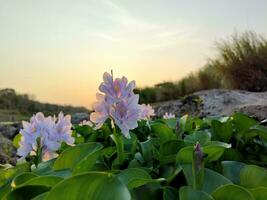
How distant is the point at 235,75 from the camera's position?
859 centimetres

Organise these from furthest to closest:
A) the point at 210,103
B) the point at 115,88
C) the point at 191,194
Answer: the point at 210,103 < the point at 115,88 < the point at 191,194

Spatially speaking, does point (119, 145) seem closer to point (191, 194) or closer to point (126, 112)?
point (126, 112)

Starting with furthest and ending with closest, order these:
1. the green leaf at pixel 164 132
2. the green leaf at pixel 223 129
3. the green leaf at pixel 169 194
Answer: the green leaf at pixel 223 129
the green leaf at pixel 164 132
the green leaf at pixel 169 194

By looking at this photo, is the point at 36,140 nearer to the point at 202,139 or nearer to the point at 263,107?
the point at 202,139

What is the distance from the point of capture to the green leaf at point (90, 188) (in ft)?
2.78

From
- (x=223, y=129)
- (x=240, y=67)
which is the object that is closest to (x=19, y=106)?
(x=240, y=67)

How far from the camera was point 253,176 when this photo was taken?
1.30m

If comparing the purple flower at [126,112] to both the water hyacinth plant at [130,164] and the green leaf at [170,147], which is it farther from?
the green leaf at [170,147]

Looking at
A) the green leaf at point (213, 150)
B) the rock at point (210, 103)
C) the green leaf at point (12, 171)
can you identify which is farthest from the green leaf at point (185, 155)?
the rock at point (210, 103)

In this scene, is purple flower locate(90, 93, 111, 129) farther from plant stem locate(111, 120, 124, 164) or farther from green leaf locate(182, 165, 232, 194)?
green leaf locate(182, 165, 232, 194)

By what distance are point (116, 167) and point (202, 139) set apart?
40cm

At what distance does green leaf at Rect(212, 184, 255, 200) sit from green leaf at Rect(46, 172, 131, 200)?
0.82 feet

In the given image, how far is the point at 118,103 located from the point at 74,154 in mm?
215

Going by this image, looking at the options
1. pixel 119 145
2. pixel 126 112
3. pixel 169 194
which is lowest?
pixel 169 194
